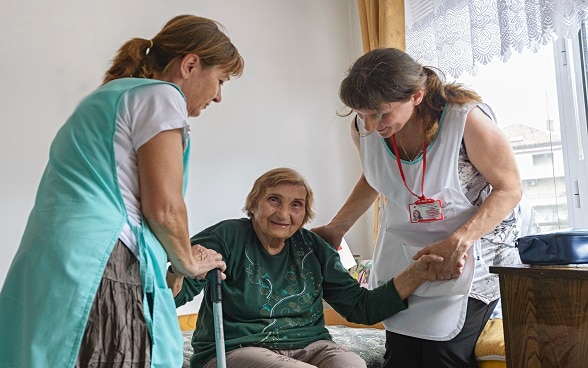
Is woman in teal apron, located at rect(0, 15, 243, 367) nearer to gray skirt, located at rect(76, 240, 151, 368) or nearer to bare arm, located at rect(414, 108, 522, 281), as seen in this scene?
gray skirt, located at rect(76, 240, 151, 368)

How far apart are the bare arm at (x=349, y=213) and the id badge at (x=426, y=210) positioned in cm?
32

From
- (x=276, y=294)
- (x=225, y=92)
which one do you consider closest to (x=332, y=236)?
(x=276, y=294)

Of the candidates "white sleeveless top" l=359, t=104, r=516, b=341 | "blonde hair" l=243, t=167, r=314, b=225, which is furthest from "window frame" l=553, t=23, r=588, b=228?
"blonde hair" l=243, t=167, r=314, b=225

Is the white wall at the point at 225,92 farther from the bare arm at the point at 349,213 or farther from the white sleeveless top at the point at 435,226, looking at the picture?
the white sleeveless top at the point at 435,226

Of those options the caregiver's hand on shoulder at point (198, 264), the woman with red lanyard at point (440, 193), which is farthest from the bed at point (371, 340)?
the caregiver's hand on shoulder at point (198, 264)

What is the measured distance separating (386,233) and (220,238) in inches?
21.8

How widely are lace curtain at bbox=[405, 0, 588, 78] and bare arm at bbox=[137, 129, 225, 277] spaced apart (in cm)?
191

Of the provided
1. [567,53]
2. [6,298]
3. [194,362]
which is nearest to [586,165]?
[567,53]

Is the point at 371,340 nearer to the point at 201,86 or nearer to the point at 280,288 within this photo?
the point at 280,288

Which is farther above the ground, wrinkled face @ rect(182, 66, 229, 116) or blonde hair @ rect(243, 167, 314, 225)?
wrinkled face @ rect(182, 66, 229, 116)

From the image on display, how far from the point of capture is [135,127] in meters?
1.38

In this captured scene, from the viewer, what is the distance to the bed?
2.04 m

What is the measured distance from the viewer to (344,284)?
2.26 m

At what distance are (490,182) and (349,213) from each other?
56 centimetres
